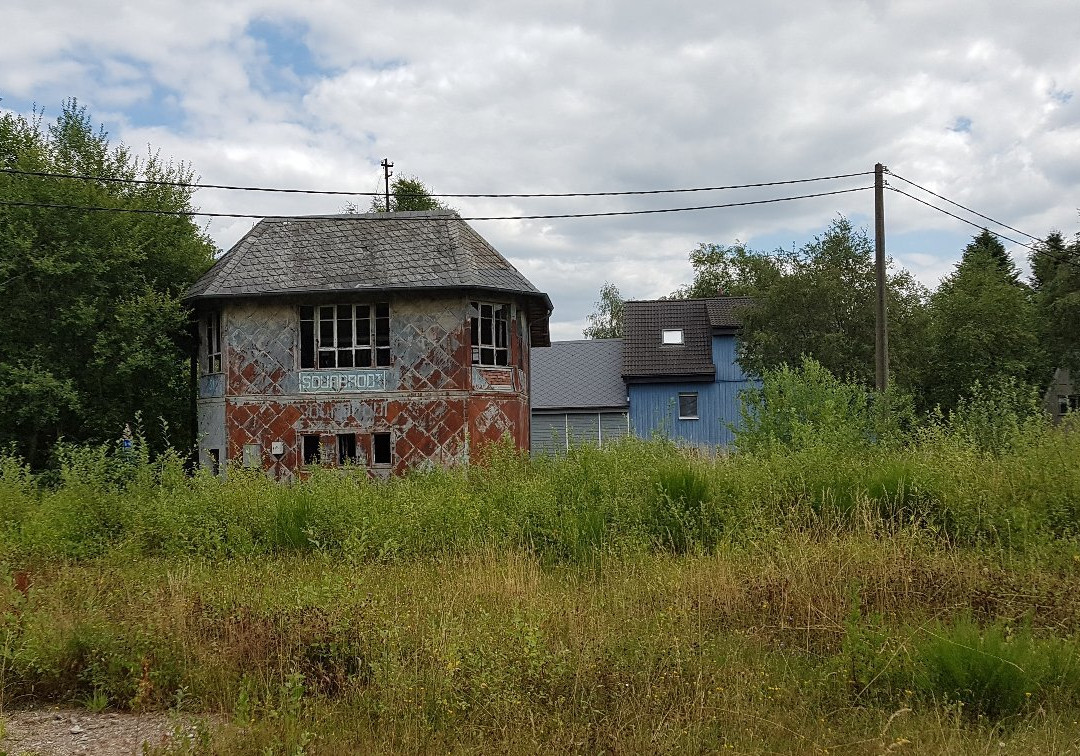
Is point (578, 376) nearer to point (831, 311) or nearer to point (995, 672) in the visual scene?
point (831, 311)

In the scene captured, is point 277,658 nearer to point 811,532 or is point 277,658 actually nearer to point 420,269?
point 811,532

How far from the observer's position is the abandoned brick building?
21.7m

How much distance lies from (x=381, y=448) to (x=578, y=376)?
16915mm

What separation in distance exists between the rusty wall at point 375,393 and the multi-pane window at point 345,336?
229 mm

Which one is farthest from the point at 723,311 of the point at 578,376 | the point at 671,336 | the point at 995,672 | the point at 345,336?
the point at 995,672

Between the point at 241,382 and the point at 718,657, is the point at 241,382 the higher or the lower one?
the higher one

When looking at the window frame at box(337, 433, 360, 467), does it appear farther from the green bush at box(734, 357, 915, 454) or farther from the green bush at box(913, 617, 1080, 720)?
the green bush at box(913, 617, 1080, 720)

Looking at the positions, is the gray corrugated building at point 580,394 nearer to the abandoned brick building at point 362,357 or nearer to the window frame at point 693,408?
the window frame at point 693,408

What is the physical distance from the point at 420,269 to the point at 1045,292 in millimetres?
28605

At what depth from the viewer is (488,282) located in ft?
72.1

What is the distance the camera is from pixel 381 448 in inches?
862

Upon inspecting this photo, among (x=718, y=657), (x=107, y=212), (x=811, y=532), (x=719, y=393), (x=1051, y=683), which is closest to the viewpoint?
(x=1051, y=683)

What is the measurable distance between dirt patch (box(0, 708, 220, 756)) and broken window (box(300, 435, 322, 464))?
1606 centimetres

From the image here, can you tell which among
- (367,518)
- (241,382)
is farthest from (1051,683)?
(241,382)
